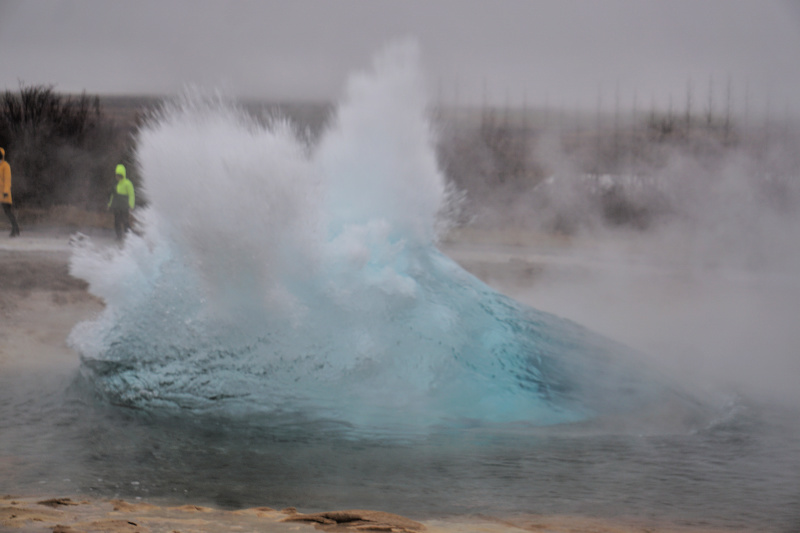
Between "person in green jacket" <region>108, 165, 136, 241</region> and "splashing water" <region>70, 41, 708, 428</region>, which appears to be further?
"person in green jacket" <region>108, 165, 136, 241</region>

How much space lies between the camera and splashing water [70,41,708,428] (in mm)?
3836

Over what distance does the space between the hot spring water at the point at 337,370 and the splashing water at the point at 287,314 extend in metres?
0.01

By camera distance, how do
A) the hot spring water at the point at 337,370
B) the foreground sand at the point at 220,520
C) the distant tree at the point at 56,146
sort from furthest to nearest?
the distant tree at the point at 56,146 < the hot spring water at the point at 337,370 < the foreground sand at the point at 220,520

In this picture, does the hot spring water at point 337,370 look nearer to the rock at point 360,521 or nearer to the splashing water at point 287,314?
the splashing water at point 287,314

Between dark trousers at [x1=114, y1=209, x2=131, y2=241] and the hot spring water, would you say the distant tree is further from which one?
the hot spring water

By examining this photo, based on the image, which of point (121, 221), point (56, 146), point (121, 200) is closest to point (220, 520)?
point (121, 200)

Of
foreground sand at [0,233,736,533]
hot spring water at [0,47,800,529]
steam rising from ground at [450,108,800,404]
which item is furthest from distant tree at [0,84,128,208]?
foreground sand at [0,233,736,533]

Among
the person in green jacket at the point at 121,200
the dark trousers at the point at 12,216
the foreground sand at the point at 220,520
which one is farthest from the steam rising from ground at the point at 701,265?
the dark trousers at the point at 12,216

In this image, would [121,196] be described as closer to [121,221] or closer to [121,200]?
[121,200]

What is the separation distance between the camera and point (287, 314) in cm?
391

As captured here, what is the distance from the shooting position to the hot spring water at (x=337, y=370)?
3111mm

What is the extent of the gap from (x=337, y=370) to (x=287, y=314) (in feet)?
1.20

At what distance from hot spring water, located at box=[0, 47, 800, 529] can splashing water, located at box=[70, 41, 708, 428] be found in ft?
0.03

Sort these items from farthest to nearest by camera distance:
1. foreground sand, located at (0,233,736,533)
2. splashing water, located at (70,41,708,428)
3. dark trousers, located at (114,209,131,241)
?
dark trousers, located at (114,209,131,241)
splashing water, located at (70,41,708,428)
foreground sand, located at (0,233,736,533)
